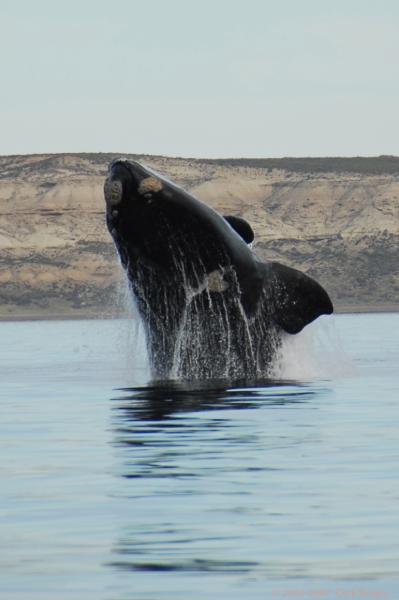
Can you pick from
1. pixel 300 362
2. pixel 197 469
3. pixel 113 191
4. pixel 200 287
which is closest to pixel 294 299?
pixel 200 287

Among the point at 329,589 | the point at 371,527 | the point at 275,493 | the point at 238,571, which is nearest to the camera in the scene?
the point at 329,589

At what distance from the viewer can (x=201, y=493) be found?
1538 centimetres

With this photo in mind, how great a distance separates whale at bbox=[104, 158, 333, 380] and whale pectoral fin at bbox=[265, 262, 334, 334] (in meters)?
0.01

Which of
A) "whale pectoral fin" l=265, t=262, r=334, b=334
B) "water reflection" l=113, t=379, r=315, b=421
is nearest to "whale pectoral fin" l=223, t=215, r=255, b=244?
"whale pectoral fin" l=265, t=262, r=334, b=334

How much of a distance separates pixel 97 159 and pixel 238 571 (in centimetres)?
17250

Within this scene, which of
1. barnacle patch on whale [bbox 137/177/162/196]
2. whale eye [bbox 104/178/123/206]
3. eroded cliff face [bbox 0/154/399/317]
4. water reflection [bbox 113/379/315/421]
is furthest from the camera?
eroded cliff face [bbox 0/154/399/317]

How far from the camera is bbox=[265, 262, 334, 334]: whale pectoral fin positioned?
84.8 feet

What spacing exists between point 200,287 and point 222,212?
Result: 137631mm

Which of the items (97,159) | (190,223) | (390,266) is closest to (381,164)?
(97,159)

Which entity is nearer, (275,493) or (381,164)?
(275,493)

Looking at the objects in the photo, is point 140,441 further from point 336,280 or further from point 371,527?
point 336,280

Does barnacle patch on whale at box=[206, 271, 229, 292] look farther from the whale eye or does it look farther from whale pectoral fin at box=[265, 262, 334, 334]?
the whale eye

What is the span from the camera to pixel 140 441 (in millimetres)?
19500

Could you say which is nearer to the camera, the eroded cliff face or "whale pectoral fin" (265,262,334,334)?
"whale pectoral fin" (265,262,334,334)
